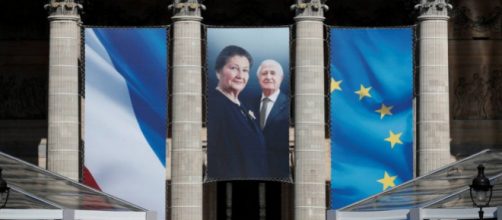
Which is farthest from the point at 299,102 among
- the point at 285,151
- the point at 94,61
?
the point at 94,61

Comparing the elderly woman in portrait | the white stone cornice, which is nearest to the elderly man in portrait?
the elderly woman in portrait

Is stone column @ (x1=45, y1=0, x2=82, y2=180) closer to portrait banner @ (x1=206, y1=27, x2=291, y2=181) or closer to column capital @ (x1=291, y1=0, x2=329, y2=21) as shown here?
portrait banner @ (x1=206, y1=27, x2=291, y2=181)

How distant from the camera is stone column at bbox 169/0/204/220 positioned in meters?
72.5

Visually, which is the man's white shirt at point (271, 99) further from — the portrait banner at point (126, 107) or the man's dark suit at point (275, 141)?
the portrait banner at point (126, 107)

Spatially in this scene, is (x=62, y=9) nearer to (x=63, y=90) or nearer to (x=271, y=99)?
(x=63, y=90)

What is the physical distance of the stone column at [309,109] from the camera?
7294 cm

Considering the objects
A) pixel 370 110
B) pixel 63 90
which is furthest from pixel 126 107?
pixel 370 110

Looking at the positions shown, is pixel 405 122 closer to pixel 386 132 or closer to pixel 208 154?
pixel 386 132

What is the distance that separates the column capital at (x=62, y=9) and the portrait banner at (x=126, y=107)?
2.57 feet

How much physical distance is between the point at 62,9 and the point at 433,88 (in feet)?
39.8

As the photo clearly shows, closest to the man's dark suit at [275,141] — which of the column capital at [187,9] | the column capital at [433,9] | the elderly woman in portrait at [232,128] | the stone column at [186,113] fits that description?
the elderly woman in portrait at [232,128]

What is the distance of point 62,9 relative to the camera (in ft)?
241

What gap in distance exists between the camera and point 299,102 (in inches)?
2894

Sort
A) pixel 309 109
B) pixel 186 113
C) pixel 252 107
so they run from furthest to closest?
pixel 309 109 → pixel 252 107 → pixel 186 113
